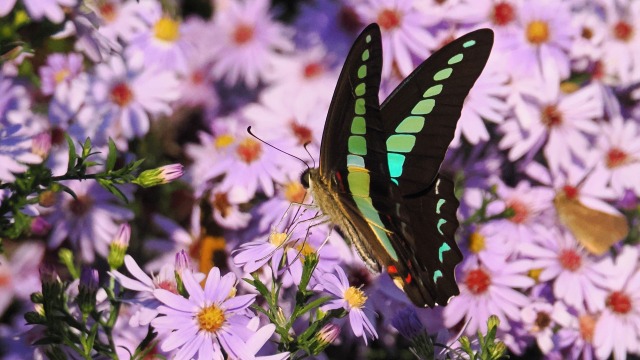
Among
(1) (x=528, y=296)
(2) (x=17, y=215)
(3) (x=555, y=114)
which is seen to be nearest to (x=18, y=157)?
(2) (x=17, y=215)

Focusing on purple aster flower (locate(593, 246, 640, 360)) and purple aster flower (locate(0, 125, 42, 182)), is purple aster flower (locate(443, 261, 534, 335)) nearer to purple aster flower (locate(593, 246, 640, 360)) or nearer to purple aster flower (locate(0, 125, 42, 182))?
purple aster flower (locate(593, 246, 640, 360))

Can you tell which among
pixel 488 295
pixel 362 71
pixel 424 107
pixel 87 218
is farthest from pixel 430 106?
pixel 87 218

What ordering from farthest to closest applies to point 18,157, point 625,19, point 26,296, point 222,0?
point 222,0, point 625,19, point 26,296, point 18,157

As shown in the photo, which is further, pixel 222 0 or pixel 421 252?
pixel 222 0

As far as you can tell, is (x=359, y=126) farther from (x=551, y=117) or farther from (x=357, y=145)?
(x=551, y=117)

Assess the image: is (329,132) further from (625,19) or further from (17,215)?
(625,19)

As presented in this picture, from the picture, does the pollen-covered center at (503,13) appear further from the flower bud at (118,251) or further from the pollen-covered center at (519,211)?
the flower bud at (118,251)

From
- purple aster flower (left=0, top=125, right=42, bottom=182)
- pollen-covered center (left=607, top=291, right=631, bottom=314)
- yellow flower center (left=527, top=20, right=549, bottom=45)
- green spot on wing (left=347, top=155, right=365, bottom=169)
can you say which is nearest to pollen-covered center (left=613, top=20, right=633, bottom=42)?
yellow flower center (left=527, top=20, right=549, bottom=45)
